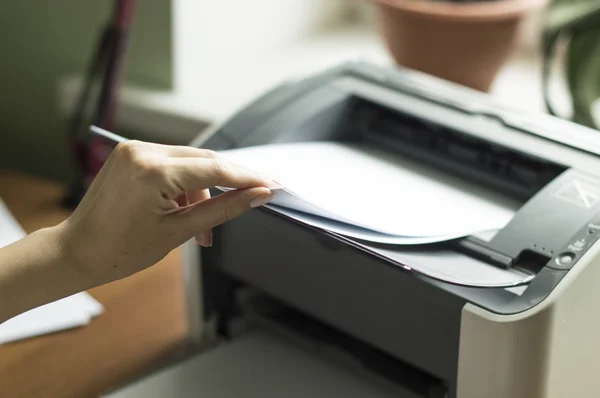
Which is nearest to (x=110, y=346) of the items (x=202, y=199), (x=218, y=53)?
(x=202, y=199)

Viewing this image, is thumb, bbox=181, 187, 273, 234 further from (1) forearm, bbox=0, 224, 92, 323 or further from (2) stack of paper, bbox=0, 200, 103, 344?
(2) stack of paper, bbox=0, 200, 103, 344

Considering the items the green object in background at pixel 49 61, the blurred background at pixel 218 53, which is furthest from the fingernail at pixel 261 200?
the green object in background at pixel 49 61

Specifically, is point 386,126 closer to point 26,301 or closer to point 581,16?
point 581,16

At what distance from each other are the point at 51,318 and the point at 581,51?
65 centimetres

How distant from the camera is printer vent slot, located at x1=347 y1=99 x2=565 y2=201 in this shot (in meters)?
0.76

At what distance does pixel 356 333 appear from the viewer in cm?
74

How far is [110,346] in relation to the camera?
87 cm

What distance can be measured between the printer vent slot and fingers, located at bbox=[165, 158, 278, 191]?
0.89 ft

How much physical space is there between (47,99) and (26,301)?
28.9 inches

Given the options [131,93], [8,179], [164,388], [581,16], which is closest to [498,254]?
[164,388]

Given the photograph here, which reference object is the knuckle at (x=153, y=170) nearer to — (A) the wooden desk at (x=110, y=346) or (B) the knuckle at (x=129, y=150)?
(B) the knuckle at (x=129, y=150)

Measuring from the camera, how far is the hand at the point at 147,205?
22.9 inches

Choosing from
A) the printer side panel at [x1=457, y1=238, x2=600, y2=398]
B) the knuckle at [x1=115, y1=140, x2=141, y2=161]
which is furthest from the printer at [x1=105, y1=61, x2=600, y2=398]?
the knuckle at [x1=115, y1=140, x2=141, y2=161]

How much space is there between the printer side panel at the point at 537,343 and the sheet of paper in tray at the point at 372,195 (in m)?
0.09
